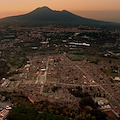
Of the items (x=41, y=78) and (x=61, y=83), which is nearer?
(x=61, y=83)

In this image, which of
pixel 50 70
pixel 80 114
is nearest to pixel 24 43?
pixel 50 70

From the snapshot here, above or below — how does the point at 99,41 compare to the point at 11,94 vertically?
above

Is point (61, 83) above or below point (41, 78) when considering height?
below

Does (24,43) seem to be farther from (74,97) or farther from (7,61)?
(74,97)

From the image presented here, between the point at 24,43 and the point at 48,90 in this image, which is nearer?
the point at 48,90

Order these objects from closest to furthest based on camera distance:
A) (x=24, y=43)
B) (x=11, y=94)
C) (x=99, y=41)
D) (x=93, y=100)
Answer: (x=93, y=100), (x=11, y=94), (x=24, y=43), (x=99, y=41)

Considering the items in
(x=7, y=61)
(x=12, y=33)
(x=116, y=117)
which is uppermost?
(x=12, y=33)

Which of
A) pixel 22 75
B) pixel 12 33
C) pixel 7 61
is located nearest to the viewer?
pixel 22 75

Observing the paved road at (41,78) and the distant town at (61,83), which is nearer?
the distant town at (61,83)

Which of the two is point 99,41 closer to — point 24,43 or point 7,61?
point 24,43

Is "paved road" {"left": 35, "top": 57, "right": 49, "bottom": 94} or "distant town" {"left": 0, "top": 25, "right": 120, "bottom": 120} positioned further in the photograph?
"paved road" {"left": 35, "top": 57, "right": 49, "bottom": 94}
